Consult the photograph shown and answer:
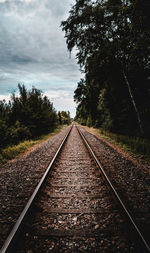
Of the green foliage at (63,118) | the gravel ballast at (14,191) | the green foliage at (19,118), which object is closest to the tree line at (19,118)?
the green foliage at (19,118)

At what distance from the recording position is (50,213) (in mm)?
2545

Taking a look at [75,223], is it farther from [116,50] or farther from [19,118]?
[19,118]

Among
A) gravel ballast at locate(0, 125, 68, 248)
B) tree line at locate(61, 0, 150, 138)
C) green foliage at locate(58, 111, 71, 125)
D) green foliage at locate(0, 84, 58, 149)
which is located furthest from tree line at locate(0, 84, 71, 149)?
green foliage at locate(58, 111, 71, 125)

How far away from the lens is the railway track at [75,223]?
1.81 metres

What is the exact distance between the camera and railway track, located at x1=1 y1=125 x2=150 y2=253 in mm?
1814

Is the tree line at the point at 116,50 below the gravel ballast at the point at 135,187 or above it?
above

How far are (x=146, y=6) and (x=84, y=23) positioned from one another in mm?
5318

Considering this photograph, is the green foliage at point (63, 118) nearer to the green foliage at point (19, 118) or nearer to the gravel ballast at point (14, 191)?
the green foliage at point (19, 118)

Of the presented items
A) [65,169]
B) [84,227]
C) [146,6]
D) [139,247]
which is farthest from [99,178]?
[146,6]

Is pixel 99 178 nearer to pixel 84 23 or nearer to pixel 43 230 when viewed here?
pixel 43 230

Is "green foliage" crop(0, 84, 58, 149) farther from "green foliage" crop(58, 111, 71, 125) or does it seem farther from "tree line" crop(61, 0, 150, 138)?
"green foliage" crop(58, 111, 71, 125)

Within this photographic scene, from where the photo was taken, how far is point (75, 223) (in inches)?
90.5

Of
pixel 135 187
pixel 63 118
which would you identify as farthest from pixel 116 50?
pixel 63 118

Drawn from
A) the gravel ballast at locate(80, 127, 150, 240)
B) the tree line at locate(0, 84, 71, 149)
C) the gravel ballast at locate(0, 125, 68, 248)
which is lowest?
the gravel ballast at locate(0, 125, 68, 248)
